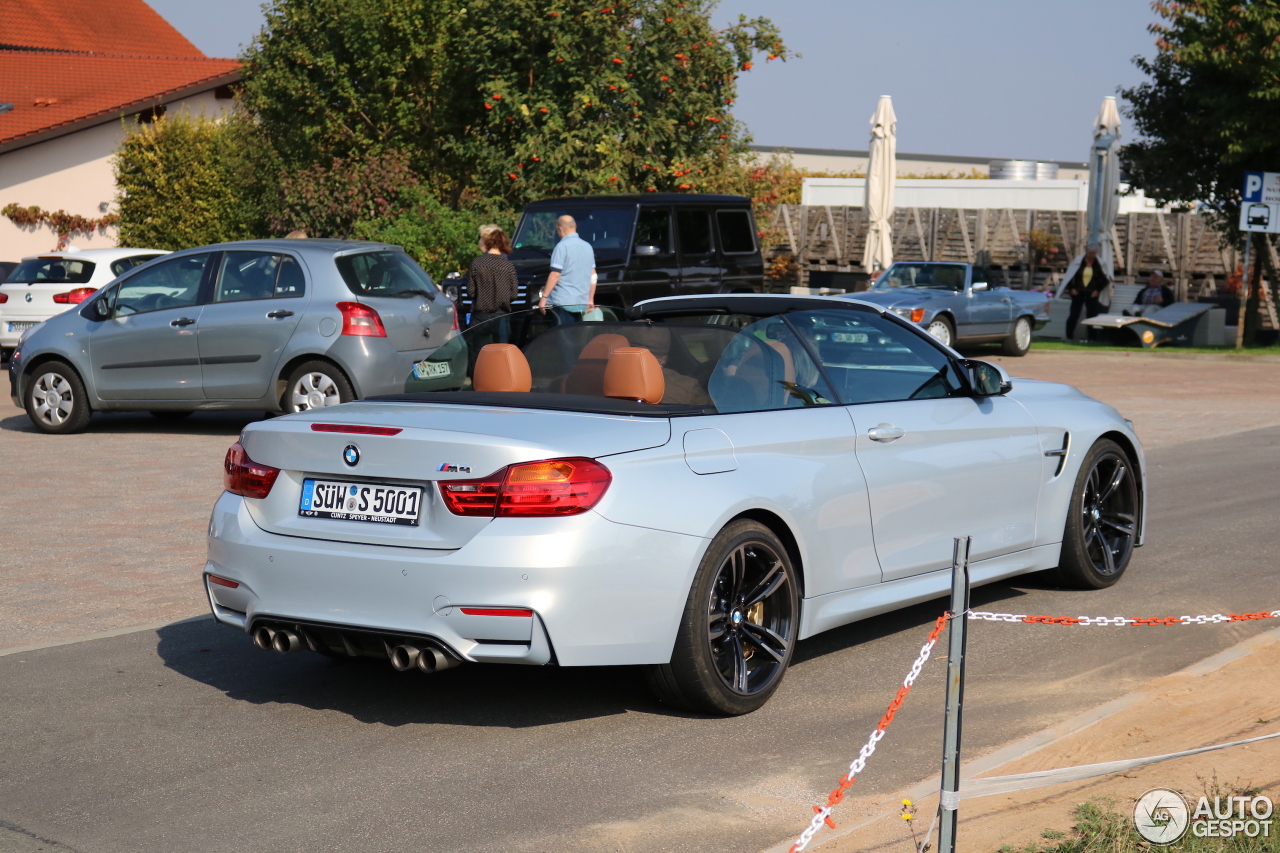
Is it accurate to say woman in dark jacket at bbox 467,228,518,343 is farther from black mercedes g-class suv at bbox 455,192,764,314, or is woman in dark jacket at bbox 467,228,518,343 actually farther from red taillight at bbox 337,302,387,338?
red taillight at bbox 337,302,387,338

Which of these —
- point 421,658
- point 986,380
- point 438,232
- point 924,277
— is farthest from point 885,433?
point 438,232

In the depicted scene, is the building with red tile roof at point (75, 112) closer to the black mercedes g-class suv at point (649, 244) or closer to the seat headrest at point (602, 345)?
the black mercedes g-class suv at point (649, 244)

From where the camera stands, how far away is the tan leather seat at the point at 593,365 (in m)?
5.78

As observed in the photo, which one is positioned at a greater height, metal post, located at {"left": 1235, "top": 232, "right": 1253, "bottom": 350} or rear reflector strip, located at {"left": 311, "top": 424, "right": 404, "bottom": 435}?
rear reflector strip, located at {"left": 311, "top": 424, "right": 404, "bottom": 435}

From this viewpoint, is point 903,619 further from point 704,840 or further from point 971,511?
point 704,840

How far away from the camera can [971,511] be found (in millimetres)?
6277

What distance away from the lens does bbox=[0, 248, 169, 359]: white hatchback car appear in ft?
67.1

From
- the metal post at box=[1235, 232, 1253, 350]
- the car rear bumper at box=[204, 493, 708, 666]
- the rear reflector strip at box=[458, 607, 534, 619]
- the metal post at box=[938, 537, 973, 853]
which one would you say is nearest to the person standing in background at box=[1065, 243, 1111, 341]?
the metal post at box=[1235, 232, 1253, 350]

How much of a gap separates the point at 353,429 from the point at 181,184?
1253 inches

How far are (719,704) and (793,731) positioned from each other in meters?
0.28

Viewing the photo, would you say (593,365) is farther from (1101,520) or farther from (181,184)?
(181,184)

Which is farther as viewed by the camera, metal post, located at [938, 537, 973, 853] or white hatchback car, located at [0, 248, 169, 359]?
white hatchback car, located at [0, 248, 169, 359]

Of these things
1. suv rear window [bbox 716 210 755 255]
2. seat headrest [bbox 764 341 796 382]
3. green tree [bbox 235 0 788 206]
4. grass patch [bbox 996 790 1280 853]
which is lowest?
grass patch [bbox 996 790 1280 853]

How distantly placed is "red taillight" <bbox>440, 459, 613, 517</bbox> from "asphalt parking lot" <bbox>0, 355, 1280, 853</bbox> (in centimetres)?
85
